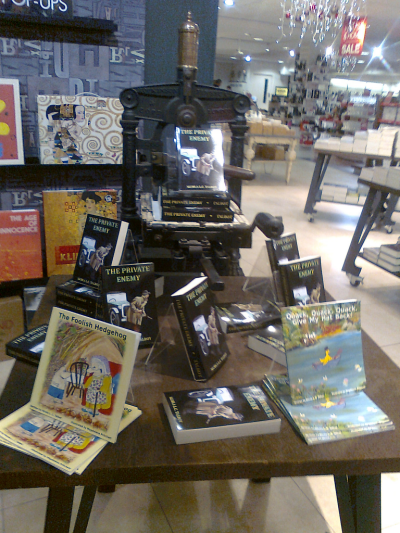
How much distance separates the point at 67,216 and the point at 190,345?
1.29 meters

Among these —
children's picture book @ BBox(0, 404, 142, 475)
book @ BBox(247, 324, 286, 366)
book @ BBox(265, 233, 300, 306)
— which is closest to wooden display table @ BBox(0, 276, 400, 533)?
children's picture book @ BBox(0, 404, 142, 475)

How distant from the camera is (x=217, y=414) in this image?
35.6 inches

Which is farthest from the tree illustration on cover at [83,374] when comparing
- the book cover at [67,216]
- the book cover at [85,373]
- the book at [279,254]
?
the book cover at [67,216]

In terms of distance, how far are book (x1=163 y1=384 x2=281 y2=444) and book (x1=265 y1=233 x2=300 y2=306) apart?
Answer: 0.35 m

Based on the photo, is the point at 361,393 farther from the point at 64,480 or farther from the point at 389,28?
the point at 389,28

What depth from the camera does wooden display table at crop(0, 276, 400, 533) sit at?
789mm

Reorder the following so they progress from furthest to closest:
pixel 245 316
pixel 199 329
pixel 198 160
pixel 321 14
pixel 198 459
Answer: pixel 321 14
pixel 198 160
pixel 245 316
pixel 199 329
pixel 198 459

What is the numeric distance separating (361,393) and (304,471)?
29 centimetres

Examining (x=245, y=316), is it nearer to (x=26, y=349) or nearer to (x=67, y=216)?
(x=26, y=349)

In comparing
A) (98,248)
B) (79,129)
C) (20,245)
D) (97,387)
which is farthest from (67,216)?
(97,387)

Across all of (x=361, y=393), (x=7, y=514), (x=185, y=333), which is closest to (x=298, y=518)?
(x=361, y=393)

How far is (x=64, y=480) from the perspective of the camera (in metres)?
0.77

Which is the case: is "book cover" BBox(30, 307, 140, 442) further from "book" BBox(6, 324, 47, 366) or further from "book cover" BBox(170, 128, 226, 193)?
"book cover" BBox(170, 128, 226, 193)

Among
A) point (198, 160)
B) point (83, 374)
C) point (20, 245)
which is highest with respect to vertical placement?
point (198, 160)
